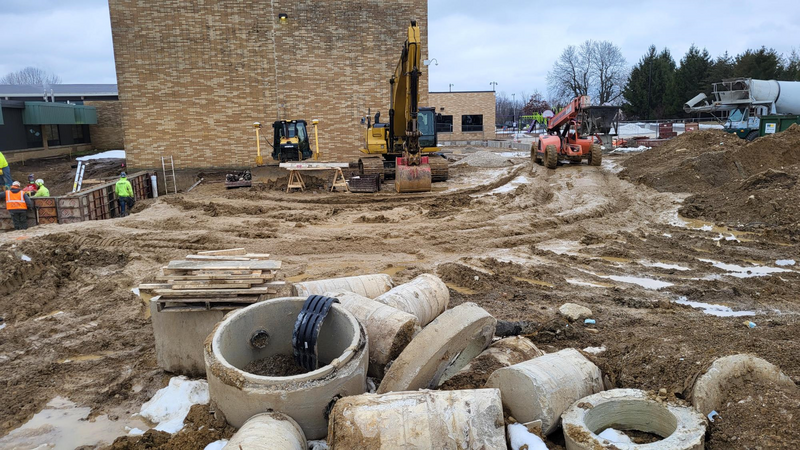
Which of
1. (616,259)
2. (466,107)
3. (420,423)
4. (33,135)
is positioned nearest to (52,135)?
(33,135)

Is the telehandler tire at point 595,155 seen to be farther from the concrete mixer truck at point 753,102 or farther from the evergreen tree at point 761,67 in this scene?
the evergreen tree at point 761,67

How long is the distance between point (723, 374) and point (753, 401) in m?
0.36

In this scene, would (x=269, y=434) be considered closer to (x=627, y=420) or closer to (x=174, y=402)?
(x=174, y=402)

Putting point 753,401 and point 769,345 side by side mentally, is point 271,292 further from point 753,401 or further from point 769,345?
point 769,345

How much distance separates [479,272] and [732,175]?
11.3 metres

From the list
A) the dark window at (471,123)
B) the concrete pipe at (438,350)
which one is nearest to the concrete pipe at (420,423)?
the concrete pipe at (438,350)

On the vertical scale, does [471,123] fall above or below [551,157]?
above

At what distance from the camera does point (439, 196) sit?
16.7 metres

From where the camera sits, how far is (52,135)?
3547 cm

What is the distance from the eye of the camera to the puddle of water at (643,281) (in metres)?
8.41

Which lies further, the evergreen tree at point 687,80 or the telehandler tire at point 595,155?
the evergreen tree at point 687,80

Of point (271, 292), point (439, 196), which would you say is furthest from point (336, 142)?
point (271, 292)

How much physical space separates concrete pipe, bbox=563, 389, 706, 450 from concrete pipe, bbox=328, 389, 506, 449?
600mm

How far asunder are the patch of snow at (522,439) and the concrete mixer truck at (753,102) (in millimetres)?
26685
